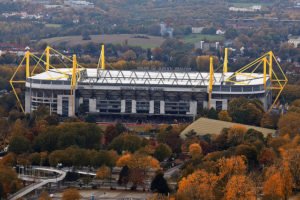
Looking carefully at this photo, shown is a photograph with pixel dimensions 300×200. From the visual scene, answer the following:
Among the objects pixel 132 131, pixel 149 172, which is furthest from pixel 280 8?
pixel 149 172

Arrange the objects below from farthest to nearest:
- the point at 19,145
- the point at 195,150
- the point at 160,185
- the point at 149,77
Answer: the point at 149,77 → the point at 195,150 → the point at 19,145 → the point at 160,185

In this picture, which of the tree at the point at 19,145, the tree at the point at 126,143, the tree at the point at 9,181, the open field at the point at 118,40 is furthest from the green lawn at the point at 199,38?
the tree at the point at 9,181

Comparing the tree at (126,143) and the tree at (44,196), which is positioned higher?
the tree at (44,196)

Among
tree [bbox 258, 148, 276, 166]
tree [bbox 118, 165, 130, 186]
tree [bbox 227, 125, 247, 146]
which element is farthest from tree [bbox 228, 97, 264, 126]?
tree [bbox 118, 165, 130, 186]

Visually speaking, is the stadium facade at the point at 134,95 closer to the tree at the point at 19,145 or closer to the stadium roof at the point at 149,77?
the stadium roof at the point at 149,77

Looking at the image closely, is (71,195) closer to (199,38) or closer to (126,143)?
(126,143)

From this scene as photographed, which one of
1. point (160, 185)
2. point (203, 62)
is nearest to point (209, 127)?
point (160, 185)
